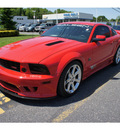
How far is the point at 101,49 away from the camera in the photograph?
12.4 feet

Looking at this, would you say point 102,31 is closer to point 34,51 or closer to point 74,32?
point 74,32

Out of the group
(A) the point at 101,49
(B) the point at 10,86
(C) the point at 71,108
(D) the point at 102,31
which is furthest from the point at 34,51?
(D) the point at 102,31

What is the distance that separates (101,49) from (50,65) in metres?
1.90

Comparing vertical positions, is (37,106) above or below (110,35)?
below

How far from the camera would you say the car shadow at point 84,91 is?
277 centimetres

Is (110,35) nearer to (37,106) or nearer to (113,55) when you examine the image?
(113,55)

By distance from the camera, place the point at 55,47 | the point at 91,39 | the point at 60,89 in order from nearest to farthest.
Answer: the point at 60,89 < the point at 55,47 < the point at 91,39

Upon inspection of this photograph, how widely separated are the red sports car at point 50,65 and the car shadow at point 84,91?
154 millimetres

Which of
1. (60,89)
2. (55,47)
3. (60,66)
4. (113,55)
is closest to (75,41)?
(55,47)

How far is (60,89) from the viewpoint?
8.86 ft

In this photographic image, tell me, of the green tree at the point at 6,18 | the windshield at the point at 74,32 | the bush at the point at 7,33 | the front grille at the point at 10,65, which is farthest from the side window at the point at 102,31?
the green tree at the point at 6,18

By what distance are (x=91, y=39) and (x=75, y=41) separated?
460mm

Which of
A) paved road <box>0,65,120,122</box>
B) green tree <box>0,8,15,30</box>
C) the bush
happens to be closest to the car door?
paved road <box>0,65,120,122</box>

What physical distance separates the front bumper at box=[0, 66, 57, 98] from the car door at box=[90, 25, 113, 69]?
147cm
